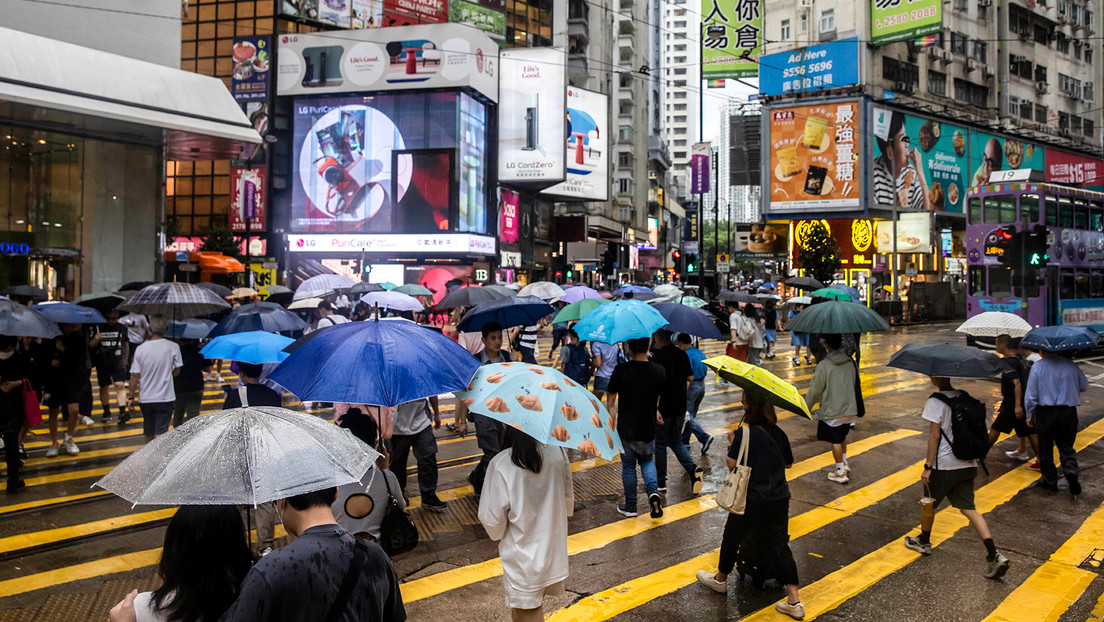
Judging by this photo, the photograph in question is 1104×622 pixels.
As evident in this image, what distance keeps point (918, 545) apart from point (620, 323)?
10.6 ft

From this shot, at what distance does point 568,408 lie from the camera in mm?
4551

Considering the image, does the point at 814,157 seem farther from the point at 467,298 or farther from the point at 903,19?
the point at 467,298

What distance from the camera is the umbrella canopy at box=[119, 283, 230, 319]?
30.3 feet

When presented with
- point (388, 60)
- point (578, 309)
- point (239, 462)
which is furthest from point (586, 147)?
point (239, 462)

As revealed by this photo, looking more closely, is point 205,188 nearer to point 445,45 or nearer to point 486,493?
point 445,45

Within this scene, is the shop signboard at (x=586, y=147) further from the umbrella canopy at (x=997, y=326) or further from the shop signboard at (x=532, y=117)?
the umbrella canopy at (x=997, y=326)

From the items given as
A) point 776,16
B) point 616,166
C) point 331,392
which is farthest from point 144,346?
point 616,166

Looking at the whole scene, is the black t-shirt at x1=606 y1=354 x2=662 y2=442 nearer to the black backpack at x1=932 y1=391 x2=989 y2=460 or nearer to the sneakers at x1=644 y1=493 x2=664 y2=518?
the sneakers at x1=644 y1=493 x2=664 y2=518

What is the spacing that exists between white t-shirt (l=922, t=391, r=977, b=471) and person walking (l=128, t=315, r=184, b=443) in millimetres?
7930

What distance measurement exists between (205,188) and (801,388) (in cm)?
4023

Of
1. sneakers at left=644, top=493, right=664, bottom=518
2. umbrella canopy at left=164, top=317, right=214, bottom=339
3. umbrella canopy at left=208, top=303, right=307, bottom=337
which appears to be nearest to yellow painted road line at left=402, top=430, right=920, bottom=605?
sneakers at left=644, top=493, right=664, bottom=518

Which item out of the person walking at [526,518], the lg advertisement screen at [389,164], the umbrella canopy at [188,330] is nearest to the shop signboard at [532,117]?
the lg advertisement screen at [389,164]

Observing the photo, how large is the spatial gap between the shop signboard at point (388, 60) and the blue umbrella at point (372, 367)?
34342mm

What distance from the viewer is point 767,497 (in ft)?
17.9
